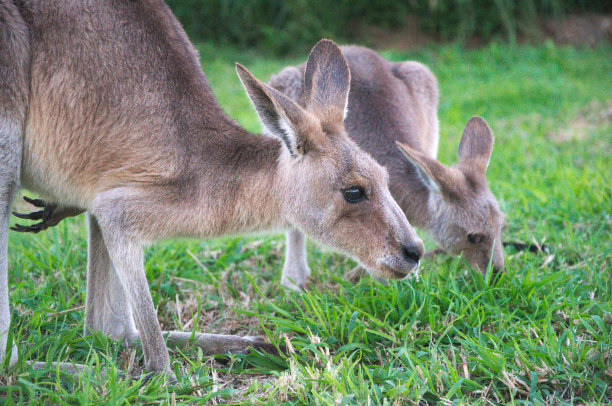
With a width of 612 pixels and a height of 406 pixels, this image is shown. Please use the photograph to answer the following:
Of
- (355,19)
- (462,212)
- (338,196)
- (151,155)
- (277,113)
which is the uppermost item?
(277,113)

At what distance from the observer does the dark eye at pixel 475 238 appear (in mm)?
3826

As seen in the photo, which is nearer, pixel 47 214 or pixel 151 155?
pixel 151 155

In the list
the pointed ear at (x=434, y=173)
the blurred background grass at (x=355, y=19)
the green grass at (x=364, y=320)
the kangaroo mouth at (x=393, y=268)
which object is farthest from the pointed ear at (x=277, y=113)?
the blurred background grass at (x=355, y=19)

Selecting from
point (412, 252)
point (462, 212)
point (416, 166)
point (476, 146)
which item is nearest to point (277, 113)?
point (412, 252)

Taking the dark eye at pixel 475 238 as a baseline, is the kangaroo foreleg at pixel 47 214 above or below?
above

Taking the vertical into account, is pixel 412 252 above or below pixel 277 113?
below

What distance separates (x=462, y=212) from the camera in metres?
3.88

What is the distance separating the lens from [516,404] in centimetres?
253

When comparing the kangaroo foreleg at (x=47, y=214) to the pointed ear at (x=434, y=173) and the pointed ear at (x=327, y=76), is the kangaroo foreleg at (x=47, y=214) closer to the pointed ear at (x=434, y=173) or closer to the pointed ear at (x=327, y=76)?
the pointed ear at (x=327, y=76)

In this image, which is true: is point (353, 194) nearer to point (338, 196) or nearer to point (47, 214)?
point (338, 196)

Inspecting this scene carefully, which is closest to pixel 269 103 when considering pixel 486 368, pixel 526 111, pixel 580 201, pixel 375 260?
pixel 375 260

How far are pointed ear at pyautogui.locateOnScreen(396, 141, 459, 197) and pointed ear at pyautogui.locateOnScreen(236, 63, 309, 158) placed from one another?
949 mm

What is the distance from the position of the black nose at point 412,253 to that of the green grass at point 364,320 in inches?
12.3

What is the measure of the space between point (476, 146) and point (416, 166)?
2.07 ft
